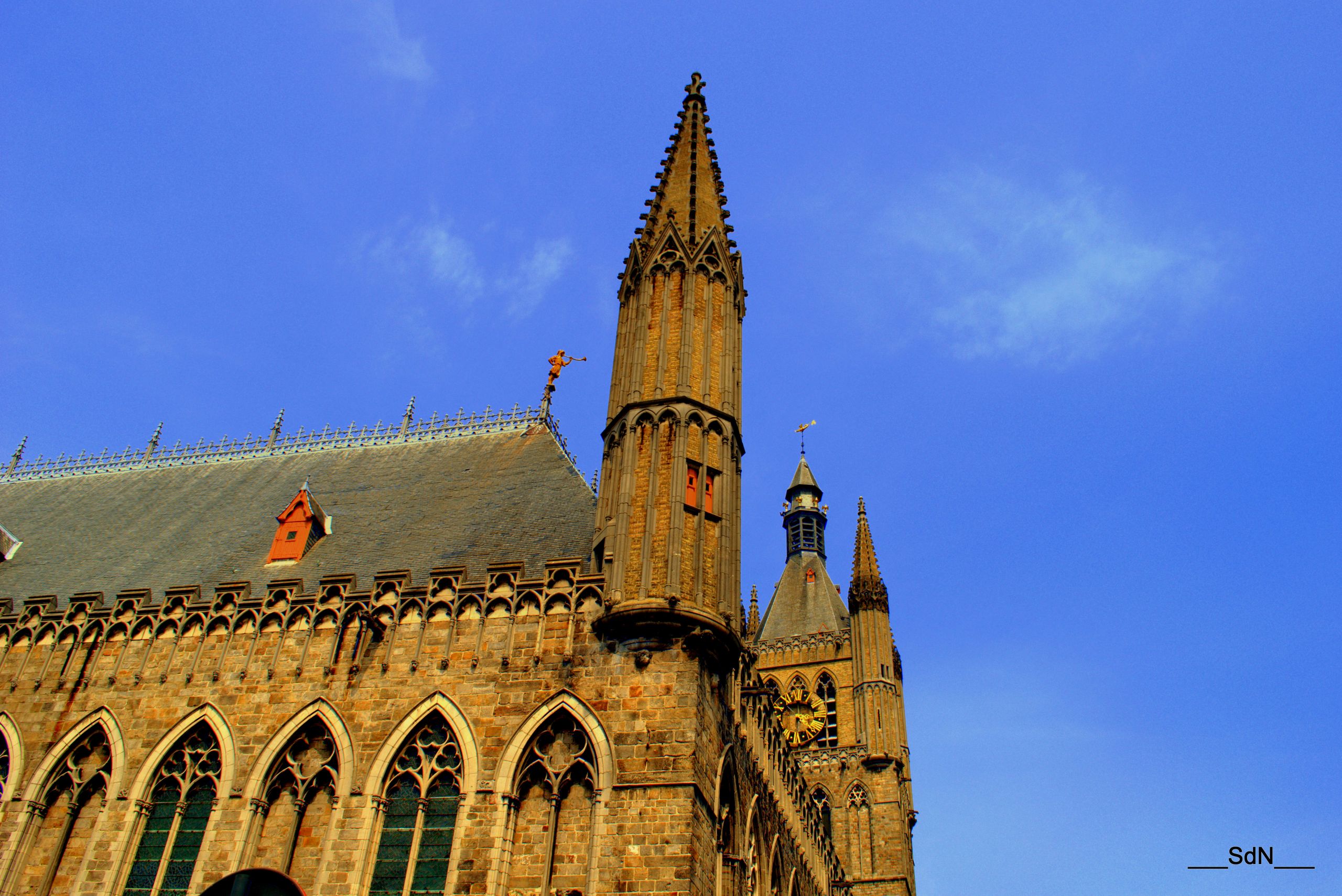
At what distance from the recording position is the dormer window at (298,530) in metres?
22.4

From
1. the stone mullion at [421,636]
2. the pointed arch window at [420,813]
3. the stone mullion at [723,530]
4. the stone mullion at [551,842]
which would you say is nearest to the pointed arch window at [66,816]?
the pointed arch window at [420,813]

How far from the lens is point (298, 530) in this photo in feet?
75.0

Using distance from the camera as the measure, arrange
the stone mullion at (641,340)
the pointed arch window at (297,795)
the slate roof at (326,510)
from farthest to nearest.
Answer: the slate roof at (326,510) < the stone mullion at (641,340) < the pointed arch window at (297,795)

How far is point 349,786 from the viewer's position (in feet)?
55.2

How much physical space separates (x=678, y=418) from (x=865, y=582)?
37898 millimetres

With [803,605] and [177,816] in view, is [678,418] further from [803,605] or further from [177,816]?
[803,605]

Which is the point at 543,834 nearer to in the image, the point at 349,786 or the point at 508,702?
the point at 508,702

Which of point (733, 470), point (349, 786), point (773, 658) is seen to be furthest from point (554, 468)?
point (773, 658)

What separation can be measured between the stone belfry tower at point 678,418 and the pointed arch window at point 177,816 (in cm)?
713

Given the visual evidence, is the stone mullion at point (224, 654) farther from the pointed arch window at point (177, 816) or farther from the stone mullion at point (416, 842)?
the stone mullion at point (416, 842)

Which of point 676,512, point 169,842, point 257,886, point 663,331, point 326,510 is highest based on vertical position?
point 663,331

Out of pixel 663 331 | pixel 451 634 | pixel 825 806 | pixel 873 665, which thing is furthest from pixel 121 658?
pixel 873 665

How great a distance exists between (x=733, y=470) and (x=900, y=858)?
30.4 m

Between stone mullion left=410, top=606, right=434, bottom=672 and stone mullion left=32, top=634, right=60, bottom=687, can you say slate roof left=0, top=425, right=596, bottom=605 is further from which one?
stone mullion left=32, top=634, right=60, bottom=687
